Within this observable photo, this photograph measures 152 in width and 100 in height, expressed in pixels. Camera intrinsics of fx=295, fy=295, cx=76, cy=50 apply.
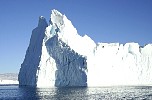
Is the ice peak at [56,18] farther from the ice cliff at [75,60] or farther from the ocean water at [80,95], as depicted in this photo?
the ocean water at [80,95]

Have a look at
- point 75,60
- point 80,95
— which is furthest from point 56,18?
point 80,95

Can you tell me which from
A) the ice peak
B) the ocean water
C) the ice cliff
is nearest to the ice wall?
the ice cliff

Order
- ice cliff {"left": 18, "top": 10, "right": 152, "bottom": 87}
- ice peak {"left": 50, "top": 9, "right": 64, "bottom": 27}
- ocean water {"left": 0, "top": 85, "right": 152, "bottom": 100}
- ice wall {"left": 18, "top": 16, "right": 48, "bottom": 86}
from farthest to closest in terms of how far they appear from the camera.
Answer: ice wall {"left": 18, "top": 16, "right": 48, "bottom": 86}, ice peak {"left": 50, "top": 9, "right": 64, "bottom": 27}, ice cliff {"left": 18, "top": 10, "right": 152, "bottom": 87}, ocean water {"left": 0, "top": 85, "right": 152, "bottom": 100}

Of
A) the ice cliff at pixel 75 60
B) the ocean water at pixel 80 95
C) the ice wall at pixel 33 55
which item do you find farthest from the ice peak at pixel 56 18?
the ocean water at pixel 80 95

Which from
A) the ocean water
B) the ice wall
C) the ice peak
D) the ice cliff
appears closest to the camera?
the ocean water

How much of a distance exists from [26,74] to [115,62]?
27.9 meters

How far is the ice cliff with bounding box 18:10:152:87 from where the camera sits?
80625mm

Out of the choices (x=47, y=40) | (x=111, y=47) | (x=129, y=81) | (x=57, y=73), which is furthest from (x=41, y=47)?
(x=129, y=81)

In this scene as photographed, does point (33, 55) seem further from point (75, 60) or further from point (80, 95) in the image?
point (80, 95)

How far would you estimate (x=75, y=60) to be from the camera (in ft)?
262

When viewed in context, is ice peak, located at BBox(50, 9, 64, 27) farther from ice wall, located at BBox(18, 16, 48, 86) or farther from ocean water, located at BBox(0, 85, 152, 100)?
ocean water, located at BBox(0, 85, 152, 100)

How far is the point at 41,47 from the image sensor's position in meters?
85.0

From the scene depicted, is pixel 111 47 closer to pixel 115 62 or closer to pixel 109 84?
pixel 115 62

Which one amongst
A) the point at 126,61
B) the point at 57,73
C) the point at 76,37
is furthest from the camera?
the point at 126,61
